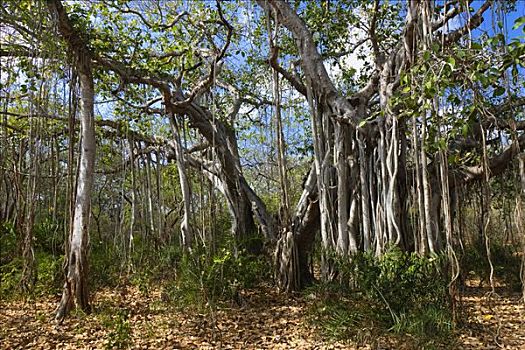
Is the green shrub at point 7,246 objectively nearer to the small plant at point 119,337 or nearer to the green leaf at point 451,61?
the small plant at point 119,337

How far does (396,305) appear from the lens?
9.46 feet

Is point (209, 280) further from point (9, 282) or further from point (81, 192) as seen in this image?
point (9, 282)

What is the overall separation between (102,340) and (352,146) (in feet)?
9.15

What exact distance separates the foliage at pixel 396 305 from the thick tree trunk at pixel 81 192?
204cm

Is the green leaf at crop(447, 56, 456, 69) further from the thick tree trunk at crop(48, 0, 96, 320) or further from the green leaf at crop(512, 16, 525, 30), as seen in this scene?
the thick tree trunk at crop(48, 0, 96, 320)

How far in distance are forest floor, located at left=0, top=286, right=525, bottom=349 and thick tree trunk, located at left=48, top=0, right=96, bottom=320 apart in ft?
0.61

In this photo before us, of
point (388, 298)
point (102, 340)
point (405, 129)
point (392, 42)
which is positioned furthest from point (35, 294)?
point (392, 42)

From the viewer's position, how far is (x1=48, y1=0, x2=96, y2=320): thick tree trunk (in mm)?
3445

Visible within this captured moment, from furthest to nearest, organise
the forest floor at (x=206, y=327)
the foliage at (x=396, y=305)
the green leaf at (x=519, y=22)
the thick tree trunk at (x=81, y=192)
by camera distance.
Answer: the thick tree trunk at (x=81, y=192)
the forest floor at (x=206, y=327)
the foliage at (x=396, y=305)
the green leaf at (x=519, y=22)

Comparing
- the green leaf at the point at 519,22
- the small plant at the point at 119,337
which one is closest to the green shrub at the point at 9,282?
the small plant at the point at 119,337

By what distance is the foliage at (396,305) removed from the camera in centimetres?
260

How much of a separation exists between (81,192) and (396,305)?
9.21 ft

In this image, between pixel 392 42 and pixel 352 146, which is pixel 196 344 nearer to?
pixel 352 146

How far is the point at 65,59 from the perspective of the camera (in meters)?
3.30
